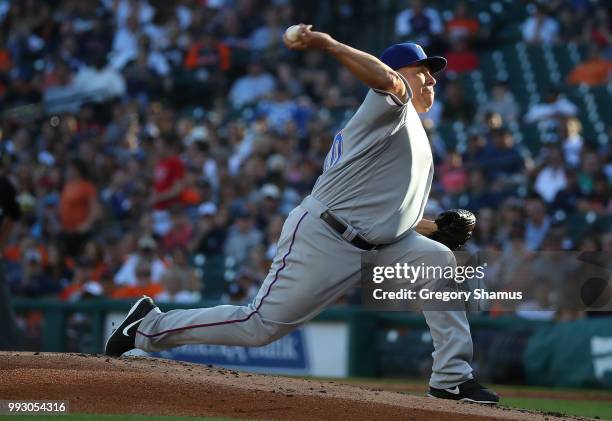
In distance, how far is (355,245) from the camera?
541 centimetres

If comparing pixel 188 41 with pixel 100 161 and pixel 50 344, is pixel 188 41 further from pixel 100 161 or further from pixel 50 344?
pixel 50 344

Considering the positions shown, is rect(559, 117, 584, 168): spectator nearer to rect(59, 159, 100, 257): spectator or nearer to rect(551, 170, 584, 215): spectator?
rect(551, 170, 584, 215): spectator

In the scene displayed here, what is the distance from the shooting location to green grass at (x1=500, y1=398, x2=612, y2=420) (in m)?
7.05

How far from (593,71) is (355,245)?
8.96 meters

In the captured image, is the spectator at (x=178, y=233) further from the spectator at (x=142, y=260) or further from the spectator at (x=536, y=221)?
the spectator at (x=536, y=221)

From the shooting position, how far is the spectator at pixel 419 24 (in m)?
15.1

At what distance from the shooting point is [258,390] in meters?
5.42

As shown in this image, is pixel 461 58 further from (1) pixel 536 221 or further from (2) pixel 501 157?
(1) pixel 536 221

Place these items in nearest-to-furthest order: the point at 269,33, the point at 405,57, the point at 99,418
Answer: the point at 99,418 → the point at 405,57 → the point at 269,33

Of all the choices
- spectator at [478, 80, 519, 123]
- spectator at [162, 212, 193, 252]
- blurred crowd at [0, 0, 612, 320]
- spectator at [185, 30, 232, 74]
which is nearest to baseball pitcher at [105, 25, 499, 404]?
blurred crowd at [0, 0, 612, 320]

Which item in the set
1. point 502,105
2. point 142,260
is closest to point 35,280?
point 142,260

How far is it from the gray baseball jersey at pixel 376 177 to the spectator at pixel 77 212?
941cm

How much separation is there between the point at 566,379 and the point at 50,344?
5.69 metres

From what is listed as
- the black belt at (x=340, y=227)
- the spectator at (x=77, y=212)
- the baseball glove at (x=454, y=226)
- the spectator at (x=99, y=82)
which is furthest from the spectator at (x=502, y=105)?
the black belt at (x=340, y=227)
